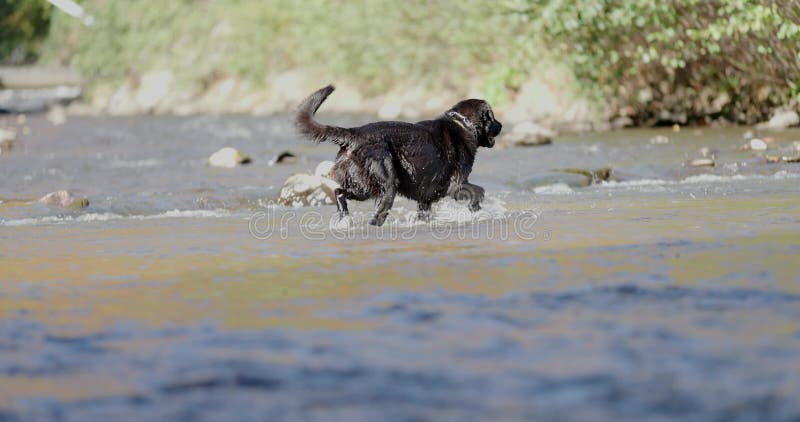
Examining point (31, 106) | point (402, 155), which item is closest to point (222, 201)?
point (402, 155)

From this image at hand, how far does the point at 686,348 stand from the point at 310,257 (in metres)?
3.10

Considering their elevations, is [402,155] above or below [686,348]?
above

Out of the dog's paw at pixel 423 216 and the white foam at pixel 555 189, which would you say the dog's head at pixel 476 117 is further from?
the white foam at pixel 555 189

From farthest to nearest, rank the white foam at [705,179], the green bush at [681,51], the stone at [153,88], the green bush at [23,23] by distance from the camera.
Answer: the green bush at [23,23] < the stone at [153,88] < the green bush at [681,51] < the white foam at [705,179]

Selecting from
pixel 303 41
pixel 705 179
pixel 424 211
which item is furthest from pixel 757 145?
Result: pixel 303 41

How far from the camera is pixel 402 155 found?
8742 mm

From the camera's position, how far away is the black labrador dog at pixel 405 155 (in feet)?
28.2

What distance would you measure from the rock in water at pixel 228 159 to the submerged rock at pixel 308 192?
4.88 meters

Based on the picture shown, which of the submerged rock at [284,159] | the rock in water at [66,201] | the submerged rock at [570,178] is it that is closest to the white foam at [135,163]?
the submerged rock at [284,159]

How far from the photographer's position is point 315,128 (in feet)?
28.2

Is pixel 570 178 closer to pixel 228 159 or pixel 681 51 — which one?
pixel 228 159

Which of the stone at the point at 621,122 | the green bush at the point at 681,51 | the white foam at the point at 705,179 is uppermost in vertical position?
the green bush at the point at 681,51

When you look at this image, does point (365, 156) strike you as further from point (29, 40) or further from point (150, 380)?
point (29, 40)

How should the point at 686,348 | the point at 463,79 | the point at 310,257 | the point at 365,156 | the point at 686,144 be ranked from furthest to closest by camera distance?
1. the point at 463,79
2. the point at 686,144
3. the point at 365,156
4. the point at 310,257
5. the point at 686,348
